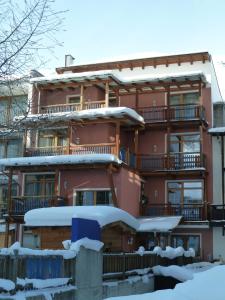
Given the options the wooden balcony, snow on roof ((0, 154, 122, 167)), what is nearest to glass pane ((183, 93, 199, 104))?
the wooden balcony

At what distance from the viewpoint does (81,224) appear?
1372 centimetres

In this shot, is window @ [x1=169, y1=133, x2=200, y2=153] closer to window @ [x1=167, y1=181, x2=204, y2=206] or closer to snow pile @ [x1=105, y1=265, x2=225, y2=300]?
window @ [x1=167, y1=181, x2=204, y2=206]

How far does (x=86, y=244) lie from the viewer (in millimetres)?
13453

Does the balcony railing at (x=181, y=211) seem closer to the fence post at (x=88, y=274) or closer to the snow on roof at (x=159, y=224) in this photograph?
the snow on roof at (x=159, y=224)

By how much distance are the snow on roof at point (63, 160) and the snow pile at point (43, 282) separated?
53.6ft

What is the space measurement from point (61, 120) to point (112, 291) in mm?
5650

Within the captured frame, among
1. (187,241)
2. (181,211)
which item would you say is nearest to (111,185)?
(181,211)

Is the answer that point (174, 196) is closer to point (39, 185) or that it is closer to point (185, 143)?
point (185, 143)

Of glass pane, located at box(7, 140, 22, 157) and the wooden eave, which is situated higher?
the wooden eave

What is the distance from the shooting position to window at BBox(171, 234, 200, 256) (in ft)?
104

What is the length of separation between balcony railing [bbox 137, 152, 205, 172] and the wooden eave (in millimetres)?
6761

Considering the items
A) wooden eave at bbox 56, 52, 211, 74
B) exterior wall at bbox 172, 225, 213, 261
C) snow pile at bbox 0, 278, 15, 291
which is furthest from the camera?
wooden eave at bbox 56, 52, 211, 74

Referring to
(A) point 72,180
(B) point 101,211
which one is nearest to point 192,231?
(A) point 72,180

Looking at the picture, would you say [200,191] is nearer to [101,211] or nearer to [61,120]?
[101,211]
